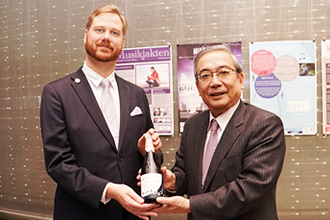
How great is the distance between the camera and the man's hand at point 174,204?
1252 mm

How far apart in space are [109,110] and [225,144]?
718 millimetres

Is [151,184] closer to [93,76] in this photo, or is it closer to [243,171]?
[243,171]

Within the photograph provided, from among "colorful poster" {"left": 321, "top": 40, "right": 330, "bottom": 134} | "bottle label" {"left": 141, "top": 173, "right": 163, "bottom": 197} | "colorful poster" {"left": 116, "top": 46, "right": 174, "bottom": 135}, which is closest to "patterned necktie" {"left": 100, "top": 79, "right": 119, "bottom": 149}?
"bottle label" {"left": 141, "top": 173, "right": 163, "bottom": 197}

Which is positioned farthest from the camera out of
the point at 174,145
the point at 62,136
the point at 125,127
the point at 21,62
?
the point at 21,62

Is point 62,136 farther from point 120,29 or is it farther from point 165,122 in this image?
point 165,122

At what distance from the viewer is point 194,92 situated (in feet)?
8.53

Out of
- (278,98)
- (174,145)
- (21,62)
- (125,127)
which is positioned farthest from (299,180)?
(21,62)

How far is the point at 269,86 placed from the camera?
250 centimetres

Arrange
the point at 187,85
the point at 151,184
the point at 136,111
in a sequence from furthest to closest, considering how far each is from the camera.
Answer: the point at 187,85, the point at 136,111, the point at 151,184

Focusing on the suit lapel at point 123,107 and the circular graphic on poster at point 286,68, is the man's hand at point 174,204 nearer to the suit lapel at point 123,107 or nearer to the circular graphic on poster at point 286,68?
the suit lapel at point 123,107

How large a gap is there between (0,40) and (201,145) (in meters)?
3.03

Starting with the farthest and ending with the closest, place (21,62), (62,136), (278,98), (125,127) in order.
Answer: (21,62) < (278,98) < (125,127) < (62,136)

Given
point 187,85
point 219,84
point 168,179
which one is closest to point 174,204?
point 168,179

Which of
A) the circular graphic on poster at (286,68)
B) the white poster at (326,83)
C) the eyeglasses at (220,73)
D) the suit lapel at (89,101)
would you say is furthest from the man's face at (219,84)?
the white poster at (326,83)
